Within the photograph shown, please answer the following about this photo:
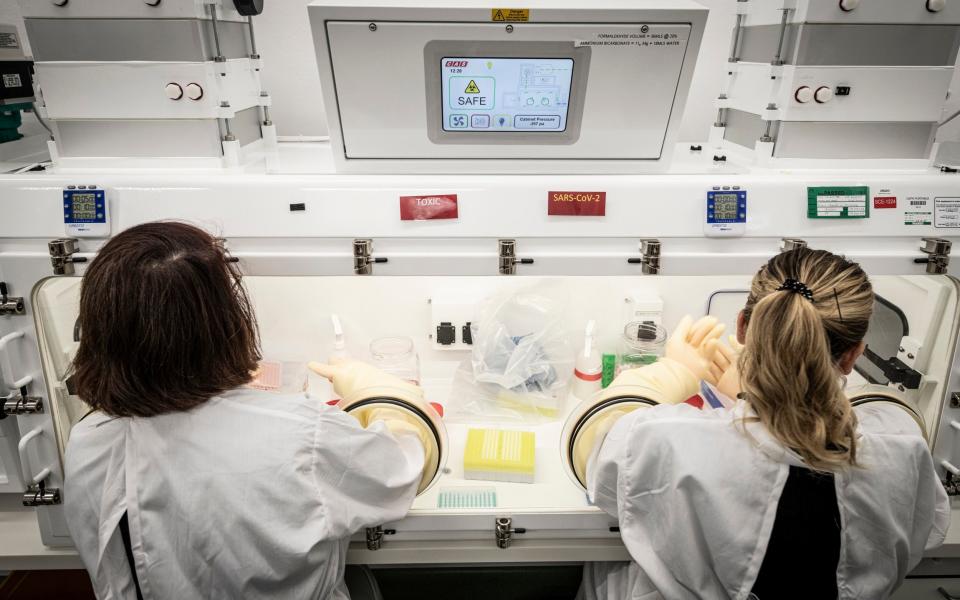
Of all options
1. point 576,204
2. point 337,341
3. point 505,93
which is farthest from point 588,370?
point 505,93

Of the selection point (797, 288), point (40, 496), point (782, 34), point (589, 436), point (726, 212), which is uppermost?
point (782, 34)

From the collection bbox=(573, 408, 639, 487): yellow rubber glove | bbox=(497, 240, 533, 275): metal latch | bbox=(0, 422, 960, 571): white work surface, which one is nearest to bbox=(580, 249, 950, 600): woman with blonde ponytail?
bbox=(573, 408, 639, 487): yellow rubber glove

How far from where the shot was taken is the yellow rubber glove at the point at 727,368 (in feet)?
4.90

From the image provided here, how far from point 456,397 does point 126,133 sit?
3.67 ft

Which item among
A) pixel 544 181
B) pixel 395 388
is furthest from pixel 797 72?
pixel 395 388

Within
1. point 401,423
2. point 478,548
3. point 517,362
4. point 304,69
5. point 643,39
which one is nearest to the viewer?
point 643,39

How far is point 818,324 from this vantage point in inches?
37.2

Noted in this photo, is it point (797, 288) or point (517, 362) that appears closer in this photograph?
point (797, 288)

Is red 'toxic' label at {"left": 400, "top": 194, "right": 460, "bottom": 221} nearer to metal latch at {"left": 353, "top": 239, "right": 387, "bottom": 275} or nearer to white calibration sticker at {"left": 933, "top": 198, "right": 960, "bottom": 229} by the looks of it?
metal latch at {"left": 353, "top": 239, "right": 387, "bottom": 275}

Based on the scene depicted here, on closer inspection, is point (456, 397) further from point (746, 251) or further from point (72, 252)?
point (72, 252)

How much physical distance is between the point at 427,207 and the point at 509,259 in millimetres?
224

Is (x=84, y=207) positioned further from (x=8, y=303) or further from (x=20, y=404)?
(x=20, y=404)

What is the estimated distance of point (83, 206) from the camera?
1.28 metres

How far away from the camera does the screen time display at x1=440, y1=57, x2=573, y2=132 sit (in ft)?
4.07
